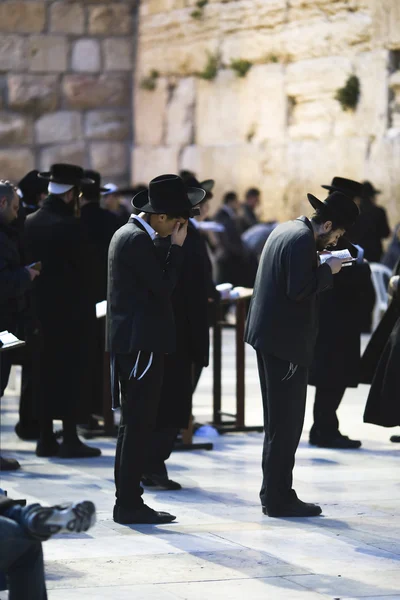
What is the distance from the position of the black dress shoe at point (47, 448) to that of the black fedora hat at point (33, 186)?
1736 mm

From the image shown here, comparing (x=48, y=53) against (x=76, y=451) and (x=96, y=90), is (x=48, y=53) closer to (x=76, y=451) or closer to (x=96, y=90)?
(x=96, y=90)

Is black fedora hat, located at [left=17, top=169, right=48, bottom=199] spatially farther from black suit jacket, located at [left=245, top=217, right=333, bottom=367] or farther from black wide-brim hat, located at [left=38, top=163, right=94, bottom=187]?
black suit jacket, located at [left=245, top=217, right=333, bottom=367]

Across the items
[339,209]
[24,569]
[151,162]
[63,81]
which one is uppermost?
[63,81]

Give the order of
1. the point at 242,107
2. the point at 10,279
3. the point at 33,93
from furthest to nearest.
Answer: the point at 33,93 → the point at 242,107 → the point at 10,279

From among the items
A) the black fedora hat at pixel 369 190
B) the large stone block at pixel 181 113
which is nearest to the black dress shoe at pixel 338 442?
the black fedora hat at pixel 369 190

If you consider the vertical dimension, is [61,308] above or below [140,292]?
below

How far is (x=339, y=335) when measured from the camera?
8703 mm

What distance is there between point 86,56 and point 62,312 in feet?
40.9

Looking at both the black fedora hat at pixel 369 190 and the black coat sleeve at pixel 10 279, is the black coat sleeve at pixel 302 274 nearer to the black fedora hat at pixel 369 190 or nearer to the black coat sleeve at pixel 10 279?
the black coat sleeve at pixel 10 279

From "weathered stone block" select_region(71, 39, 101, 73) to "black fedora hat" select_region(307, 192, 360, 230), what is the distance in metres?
14.1

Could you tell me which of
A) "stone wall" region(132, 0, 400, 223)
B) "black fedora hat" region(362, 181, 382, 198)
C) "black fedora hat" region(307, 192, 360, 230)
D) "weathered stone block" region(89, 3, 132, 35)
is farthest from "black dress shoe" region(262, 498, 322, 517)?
"weathered stone block" region(89, 3, 132, 35)

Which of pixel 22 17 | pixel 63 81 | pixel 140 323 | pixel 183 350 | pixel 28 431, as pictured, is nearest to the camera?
pixel 140 323

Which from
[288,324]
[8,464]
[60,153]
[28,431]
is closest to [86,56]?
[60,153]

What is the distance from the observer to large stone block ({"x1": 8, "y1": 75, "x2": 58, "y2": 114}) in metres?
20.0
